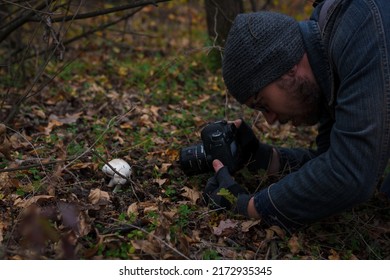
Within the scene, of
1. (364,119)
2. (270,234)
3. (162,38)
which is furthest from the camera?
(162,38)

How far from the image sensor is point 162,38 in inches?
294

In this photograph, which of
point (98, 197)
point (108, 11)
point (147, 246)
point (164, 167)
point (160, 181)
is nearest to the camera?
point (147, 246)

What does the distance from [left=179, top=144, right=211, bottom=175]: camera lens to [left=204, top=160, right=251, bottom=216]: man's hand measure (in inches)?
3.9

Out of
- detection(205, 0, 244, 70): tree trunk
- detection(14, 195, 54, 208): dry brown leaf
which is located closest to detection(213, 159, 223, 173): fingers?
detection(14, 195, 54, 208): dry brown leaf

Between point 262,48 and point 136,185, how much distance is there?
1088 millimetres

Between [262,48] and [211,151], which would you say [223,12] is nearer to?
[211,151]

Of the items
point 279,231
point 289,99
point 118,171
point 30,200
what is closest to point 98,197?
point 118,171

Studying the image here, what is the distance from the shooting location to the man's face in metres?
2.83

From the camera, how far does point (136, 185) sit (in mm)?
3184

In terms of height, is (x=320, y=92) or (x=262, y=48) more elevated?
(x=262, y=48)
